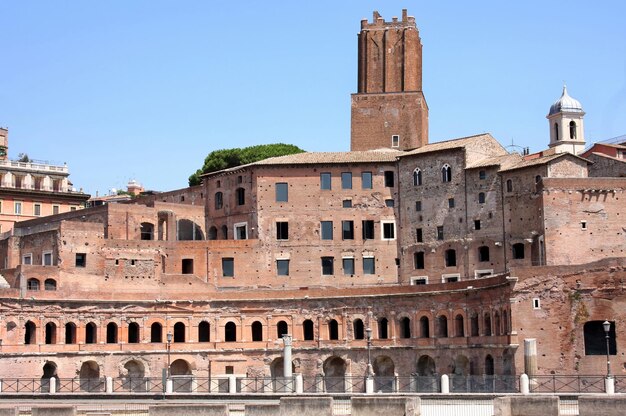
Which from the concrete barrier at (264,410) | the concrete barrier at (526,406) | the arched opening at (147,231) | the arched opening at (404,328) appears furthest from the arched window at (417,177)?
the concrete barrier at (264,410)

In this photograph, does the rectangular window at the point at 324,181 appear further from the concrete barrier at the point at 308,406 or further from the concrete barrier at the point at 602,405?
the concrete barrier at the point at 602,405

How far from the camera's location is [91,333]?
73.4 m

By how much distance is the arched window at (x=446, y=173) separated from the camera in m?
75.4

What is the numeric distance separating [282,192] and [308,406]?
4315 centimetres

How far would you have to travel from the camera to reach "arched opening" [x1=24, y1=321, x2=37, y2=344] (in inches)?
2766

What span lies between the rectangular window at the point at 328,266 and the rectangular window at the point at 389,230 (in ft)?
13.2

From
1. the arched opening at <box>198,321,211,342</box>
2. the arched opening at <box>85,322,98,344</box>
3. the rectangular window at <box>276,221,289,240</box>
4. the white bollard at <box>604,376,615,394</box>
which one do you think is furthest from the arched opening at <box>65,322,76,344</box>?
the white bollard at <box>604,376,615,394</box>

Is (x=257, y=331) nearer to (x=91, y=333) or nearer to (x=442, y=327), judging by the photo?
(x=91, y=333)

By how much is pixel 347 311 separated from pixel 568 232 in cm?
1575

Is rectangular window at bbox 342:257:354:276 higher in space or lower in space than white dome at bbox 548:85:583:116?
lower

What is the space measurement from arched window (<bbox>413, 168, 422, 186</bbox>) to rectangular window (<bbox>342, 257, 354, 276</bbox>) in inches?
272

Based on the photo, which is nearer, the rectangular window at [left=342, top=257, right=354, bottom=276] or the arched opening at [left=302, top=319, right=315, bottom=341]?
the arched opening at [left=302, top=319, right=315, bottom=341]

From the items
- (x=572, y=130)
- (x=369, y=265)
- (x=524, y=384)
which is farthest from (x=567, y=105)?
(x=524, y=384)

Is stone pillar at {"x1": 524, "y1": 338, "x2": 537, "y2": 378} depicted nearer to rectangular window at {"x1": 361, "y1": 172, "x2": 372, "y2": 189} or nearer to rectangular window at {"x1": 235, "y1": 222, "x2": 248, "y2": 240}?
rectangular window at {"x1": 361, "y1": 172, "x2": 372, "y2": 189}
